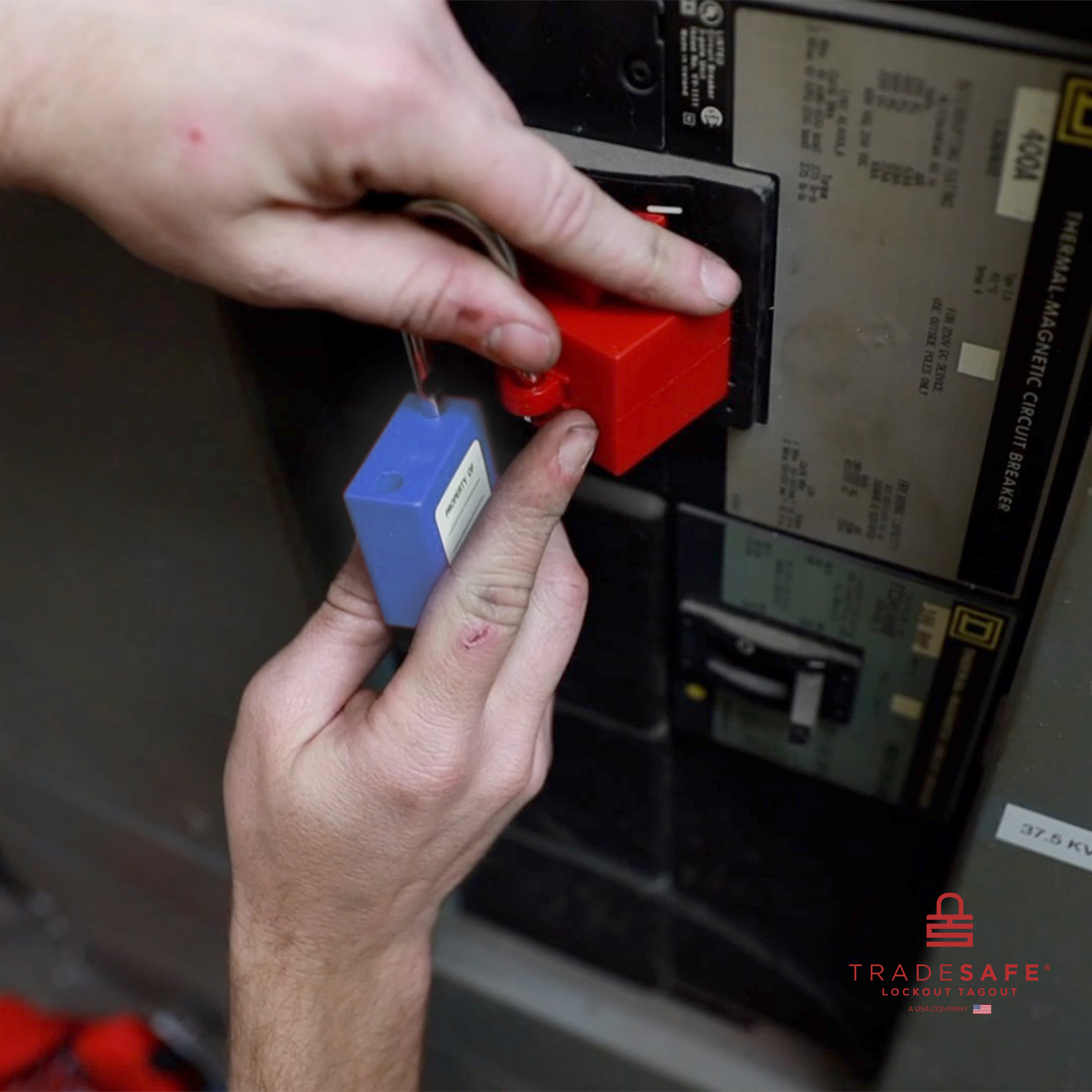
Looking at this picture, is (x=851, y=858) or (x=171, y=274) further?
(x=851, y=858)

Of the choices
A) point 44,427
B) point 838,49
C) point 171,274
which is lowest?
point 44,427

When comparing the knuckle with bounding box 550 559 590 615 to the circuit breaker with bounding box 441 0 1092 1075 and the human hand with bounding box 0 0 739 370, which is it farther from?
the human hand with bounding box 0 0 739 370

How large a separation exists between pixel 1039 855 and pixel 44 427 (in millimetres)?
626

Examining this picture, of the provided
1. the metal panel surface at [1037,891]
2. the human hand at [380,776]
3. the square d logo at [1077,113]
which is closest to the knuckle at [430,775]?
the human hand at [380,776]

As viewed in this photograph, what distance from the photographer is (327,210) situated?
45cm

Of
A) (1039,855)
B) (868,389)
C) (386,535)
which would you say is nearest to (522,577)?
(386,535)

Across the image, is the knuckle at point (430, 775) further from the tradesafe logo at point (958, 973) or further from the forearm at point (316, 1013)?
the tradesafe logo at point (958, 973)

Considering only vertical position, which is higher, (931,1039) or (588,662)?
(588,662)

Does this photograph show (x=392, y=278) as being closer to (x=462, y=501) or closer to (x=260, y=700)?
(x=462, y=501)

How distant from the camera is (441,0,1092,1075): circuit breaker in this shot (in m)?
0.43

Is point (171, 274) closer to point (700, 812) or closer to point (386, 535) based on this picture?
point (386, 535)

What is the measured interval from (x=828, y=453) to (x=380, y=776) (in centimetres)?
27

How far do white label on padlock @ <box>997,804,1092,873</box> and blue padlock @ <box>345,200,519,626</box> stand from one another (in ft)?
0.98

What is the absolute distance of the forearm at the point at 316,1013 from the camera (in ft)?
2.23
